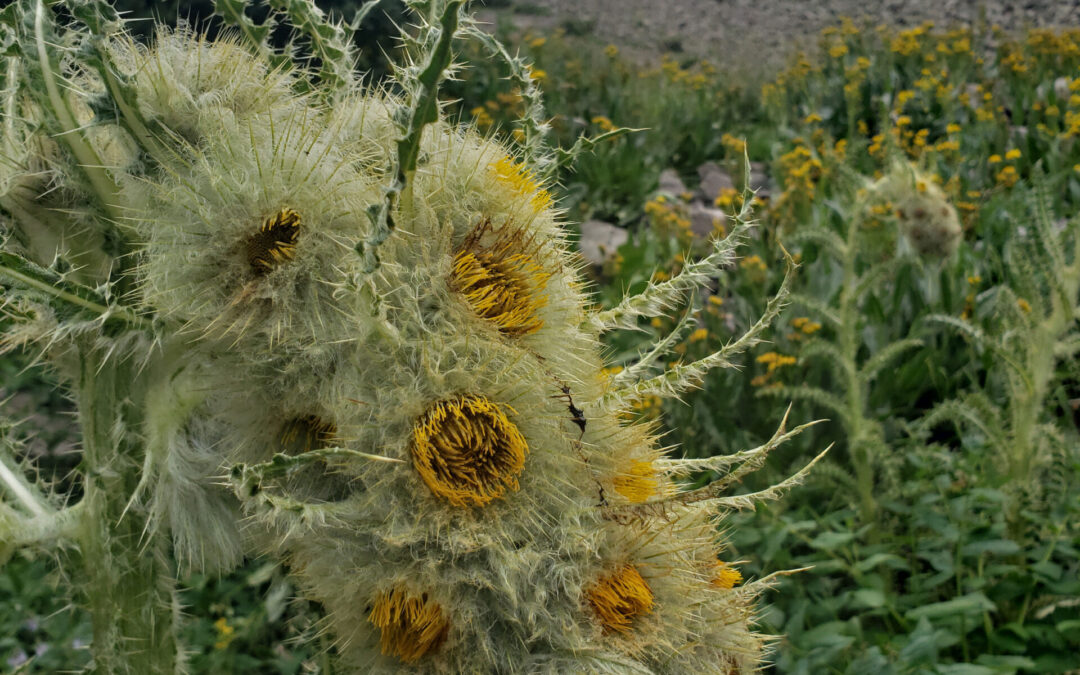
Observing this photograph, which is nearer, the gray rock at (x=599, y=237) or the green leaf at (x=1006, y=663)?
the green leaf at (x=1006, y=663)

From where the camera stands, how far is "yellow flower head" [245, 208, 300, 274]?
0.77 metres

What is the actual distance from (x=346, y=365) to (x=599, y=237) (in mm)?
4995

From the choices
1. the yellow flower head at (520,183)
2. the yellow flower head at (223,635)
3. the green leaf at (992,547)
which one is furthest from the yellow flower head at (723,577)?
the yellow flower head at (223,635)

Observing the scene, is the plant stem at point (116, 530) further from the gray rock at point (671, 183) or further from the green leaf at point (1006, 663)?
the gray rock at point (671, 183)

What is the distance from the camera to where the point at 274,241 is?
0.78 metres

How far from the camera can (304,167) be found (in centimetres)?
79

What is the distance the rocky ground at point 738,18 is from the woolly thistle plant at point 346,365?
830 centimetres

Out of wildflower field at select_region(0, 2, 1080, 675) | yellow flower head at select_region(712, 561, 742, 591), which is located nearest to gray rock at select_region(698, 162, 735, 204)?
wildflower field at select_region(0, 2, 1080, 675)

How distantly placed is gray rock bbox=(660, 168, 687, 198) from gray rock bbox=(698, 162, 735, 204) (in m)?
0.16

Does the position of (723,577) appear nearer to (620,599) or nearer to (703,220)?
(620,599)

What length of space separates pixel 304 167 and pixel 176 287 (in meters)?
0.16

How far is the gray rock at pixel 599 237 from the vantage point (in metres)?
5.31

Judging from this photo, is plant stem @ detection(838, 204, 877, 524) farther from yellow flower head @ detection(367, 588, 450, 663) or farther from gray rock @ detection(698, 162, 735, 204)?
gray rock @ detection(698, 162, 735, 204)

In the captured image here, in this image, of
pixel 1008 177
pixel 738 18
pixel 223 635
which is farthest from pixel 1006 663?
pixel 738 18
